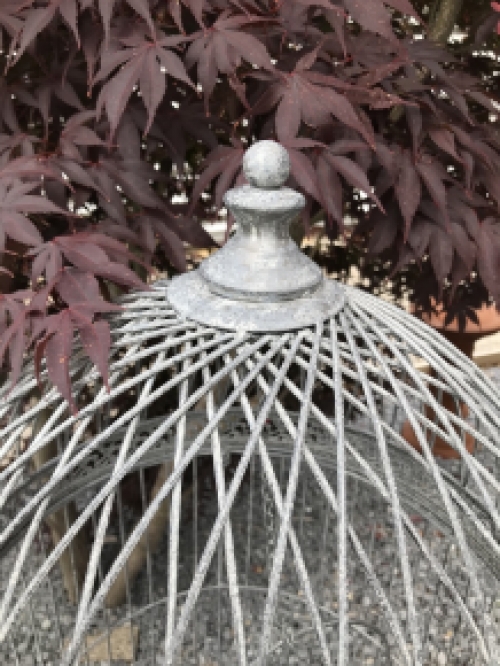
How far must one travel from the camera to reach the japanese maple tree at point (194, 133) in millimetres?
721

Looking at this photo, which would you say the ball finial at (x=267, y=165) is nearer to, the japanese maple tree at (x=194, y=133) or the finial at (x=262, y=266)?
the finial at (x=262, y=266)

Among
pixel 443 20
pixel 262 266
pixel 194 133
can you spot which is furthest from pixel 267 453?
pixel 443 20

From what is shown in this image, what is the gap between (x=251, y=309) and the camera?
0.63 m

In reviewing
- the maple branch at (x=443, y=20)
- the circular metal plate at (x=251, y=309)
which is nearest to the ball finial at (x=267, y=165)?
A: the circular metal plate at (x=251, y=309)

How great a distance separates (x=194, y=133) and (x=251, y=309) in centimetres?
40

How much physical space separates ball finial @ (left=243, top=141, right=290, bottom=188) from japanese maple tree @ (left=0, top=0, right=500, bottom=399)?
6.3 inches

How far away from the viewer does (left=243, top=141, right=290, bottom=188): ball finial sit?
0.62 metres

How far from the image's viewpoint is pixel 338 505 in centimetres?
55

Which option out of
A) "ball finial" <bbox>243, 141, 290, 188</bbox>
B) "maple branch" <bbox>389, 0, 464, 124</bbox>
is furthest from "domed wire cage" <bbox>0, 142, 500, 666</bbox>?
"maple branch" <bbox>389, 0, 464, 124</bbox>

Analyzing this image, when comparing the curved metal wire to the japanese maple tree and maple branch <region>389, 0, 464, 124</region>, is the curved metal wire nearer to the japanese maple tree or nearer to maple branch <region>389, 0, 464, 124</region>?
the japanese maple tree

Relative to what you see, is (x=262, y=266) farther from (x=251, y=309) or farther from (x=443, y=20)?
(x=443, y=20)

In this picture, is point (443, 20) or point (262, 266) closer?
point (262, 266)

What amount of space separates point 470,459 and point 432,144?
50 centimetres

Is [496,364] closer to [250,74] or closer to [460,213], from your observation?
[460,213]
